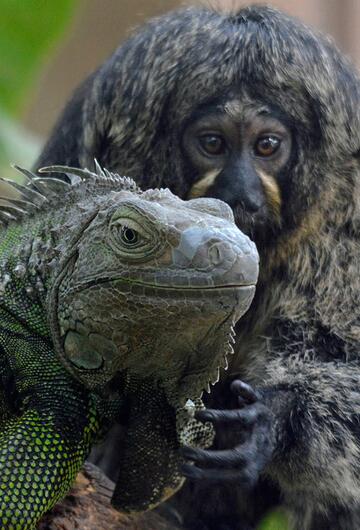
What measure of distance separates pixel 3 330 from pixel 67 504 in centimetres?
88

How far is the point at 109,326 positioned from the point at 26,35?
11.7 feet

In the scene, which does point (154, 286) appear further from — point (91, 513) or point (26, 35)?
point (26, 35)

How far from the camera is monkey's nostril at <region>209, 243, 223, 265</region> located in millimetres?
3162

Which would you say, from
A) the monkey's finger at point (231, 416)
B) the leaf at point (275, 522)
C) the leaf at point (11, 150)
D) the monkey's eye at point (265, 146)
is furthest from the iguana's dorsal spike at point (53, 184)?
the leaf at point (11, 150)

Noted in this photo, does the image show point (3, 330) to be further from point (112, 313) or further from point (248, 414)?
point (248, 414)

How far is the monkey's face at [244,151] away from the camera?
4934 millimetres

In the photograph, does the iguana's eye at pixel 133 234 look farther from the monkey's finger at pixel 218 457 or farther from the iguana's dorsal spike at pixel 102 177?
the monkey's finger at pixel 218 457

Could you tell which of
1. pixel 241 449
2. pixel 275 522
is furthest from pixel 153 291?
pixel 275 522

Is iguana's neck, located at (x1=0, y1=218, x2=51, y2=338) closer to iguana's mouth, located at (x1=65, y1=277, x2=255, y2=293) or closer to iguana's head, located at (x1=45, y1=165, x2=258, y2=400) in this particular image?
iguana's head, located at (x1=45, y1=165, x2=258, y2=400)

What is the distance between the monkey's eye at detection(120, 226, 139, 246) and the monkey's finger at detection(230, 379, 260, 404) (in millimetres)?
1040

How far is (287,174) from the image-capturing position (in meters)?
5.14

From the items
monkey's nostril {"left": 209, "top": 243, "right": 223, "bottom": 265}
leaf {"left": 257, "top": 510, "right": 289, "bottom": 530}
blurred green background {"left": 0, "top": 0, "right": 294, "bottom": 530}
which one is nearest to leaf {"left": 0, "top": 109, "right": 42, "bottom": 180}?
blurred green background {"left": 0, "top": 0, "right": 294, "bottom": 530}

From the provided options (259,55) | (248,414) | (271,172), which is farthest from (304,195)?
(248,414)

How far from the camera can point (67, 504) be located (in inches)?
160
